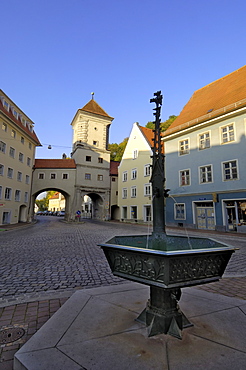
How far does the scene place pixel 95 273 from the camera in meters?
5.81

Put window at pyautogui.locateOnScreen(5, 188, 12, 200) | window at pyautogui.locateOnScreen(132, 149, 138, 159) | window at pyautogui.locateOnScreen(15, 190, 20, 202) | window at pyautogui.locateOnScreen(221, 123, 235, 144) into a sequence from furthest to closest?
window at pyautogui.locateOnScreen(132, 149, 138, 159), window at pyautogui.locateOnScreen(15, 190, 20, 202), window at pyautogui.locateOnScreen(5, 188, 12, 200), window at pyautogui.locateOnScreen(221, 123, 235, 144)

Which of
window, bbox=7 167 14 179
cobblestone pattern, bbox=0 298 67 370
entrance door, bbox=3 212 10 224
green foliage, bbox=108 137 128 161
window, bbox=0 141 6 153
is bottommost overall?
cobblestone pattern, bbox=0 298 67 370

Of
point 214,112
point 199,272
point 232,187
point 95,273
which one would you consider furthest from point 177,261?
point 214,112

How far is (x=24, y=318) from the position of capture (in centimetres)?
318

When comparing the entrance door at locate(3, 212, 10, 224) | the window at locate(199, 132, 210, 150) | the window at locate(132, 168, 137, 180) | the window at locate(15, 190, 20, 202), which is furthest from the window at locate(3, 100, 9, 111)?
the window at locate(199, 132, 210, 150)

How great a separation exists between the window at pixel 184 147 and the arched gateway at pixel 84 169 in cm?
1654

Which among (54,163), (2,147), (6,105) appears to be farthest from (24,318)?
(54,163)

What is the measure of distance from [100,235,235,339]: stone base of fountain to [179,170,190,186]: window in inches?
797

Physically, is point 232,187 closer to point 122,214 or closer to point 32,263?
point 32,263

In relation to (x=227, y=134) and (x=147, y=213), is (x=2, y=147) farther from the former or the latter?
(x=227, y=134)

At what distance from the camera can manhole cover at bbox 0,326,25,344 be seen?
8.54 feet

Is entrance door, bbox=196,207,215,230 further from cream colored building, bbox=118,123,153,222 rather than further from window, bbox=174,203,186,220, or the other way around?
cream colored building, bbox=118,123,153,222

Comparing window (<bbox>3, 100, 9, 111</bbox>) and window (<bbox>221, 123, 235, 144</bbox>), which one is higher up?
window (<bbox>3, 100, 9, 111</bbox>)

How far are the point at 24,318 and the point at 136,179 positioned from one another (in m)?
28.9
